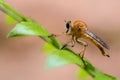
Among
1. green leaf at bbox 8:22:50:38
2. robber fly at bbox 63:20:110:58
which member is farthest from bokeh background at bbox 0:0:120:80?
green leaf at bbox 8:22:50:38

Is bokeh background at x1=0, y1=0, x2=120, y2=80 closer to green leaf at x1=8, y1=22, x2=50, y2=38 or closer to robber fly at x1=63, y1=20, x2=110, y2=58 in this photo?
robber fly at x1=63, y1=20, x2=110, y2=58

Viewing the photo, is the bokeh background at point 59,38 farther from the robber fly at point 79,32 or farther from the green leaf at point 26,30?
the green leaf at point 26,30

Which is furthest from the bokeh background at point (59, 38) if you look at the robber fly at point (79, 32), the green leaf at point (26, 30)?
the green leaf at point (26, 30)

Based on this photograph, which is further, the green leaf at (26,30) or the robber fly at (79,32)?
the robber fly at (79,32)

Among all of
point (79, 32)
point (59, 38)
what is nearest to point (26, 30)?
point (79, 32)

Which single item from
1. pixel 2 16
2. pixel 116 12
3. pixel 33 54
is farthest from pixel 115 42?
pixel 2 16

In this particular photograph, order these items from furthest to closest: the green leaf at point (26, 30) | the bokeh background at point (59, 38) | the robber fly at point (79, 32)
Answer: the bokeh background at point (59, 38) → the robber fly at point (79, 32) → the green leaf at point (26, 30)
